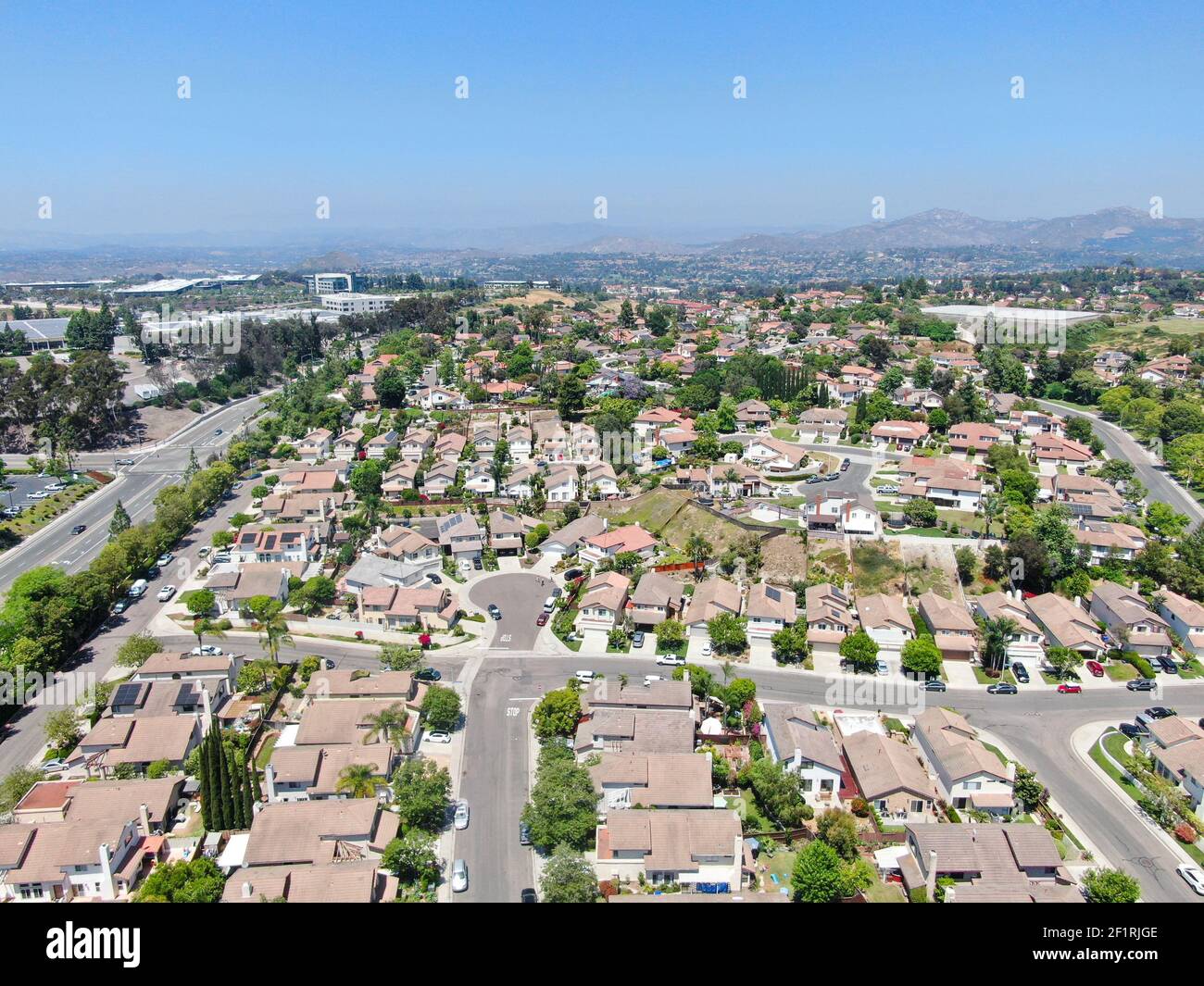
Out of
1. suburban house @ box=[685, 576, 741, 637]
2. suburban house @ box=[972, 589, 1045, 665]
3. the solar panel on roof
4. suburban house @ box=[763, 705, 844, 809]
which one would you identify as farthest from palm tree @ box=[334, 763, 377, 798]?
suburban house @ box=[972, 589, 1045, 665]

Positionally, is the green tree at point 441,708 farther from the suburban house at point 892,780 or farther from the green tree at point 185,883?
the suburban house at point 892,780

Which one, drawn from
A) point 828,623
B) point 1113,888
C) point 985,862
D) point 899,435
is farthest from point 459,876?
point 899,435

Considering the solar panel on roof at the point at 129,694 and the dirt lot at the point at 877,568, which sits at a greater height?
the dirt lot at the point at 877,568

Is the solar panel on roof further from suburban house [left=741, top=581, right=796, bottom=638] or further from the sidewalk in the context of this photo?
the sidewalk

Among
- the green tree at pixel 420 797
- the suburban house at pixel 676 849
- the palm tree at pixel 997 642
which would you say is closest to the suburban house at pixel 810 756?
the suburban house at pixel 676 849

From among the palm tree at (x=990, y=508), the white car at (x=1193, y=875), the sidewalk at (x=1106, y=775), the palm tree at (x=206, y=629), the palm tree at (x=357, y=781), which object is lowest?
the white car at (x=1193, y=875)

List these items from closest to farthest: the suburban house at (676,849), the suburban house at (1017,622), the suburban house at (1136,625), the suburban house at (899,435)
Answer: the suburban house at (676,849) → the suburban house at (1136,625) → the suburban house at (1017,622) → the suburban house at (899,435)

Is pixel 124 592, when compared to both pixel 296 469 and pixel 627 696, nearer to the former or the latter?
pixel 296 469

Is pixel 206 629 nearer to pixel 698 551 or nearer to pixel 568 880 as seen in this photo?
pixel 568 880
